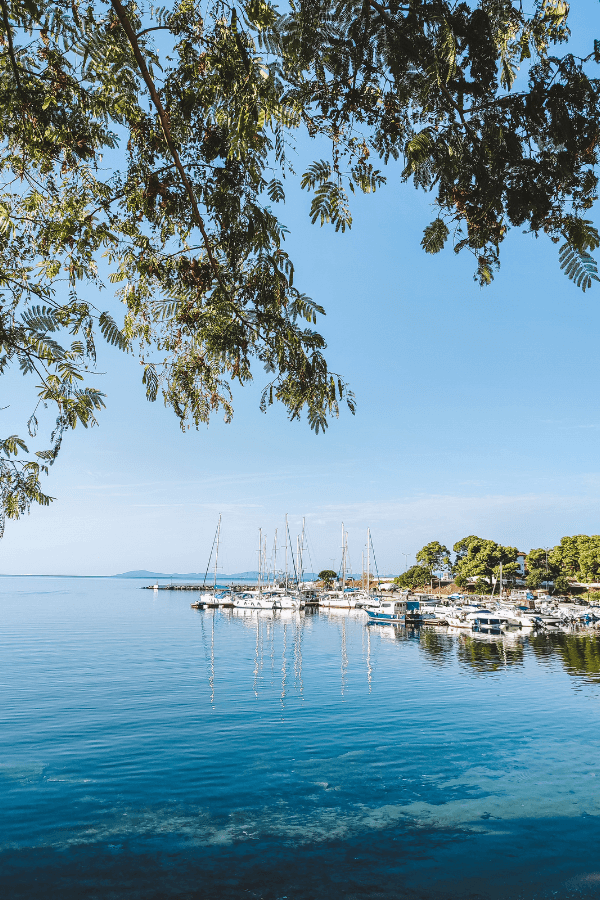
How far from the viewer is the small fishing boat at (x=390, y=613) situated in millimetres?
77125

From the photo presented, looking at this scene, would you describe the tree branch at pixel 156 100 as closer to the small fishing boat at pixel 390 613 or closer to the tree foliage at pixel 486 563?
the small fishing boat at pixel 390 613

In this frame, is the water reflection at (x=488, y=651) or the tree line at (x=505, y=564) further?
the tree line at (x=505, y=564)

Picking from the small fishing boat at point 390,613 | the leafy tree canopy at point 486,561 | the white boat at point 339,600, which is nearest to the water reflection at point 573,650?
the small fishing boat at point 390,613

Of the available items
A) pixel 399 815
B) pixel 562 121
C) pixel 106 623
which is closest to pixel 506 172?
pixel 562 121

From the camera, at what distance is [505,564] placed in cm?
10494

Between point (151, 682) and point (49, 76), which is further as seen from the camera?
point (151, 682)

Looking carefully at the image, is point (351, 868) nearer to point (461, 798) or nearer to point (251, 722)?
point (461, 798)

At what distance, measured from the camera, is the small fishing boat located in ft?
253

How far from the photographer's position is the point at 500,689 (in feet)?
109

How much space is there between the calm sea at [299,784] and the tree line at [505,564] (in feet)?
196

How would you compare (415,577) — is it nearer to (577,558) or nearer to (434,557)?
(434,557)

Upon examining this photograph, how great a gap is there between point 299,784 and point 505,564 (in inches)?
3857

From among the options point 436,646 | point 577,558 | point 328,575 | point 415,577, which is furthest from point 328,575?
point 436,646

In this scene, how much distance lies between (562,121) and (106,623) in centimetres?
8752
